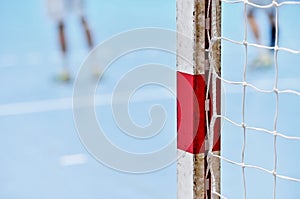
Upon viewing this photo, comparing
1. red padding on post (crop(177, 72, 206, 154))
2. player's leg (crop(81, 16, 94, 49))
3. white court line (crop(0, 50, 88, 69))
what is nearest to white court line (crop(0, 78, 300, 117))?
white court line (crop(0, 50, 88, 69))

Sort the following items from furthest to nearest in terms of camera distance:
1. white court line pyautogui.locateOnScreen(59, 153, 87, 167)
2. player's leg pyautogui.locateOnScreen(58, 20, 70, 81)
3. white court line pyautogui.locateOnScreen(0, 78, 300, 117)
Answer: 1. player's leg pyautogui.locateOnScreen(58, 20, 70, 81)
2. white court line pyautogui.locateOnScreen(0, 78, 300, 117)
3. white court line pyautogui.locateOnScreen(59, 153, 87, 167)

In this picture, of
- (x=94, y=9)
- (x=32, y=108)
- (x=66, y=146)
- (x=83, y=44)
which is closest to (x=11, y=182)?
(x=66, y=146)

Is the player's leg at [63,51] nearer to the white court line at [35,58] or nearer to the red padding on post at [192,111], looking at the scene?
the white court line at [35,58]

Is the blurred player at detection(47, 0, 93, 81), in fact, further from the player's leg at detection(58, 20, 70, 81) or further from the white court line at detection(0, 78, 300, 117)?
the white court line at detection(0, 78, 300, 117)

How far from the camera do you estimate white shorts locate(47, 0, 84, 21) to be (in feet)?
12.0

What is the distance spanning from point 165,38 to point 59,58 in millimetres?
2449

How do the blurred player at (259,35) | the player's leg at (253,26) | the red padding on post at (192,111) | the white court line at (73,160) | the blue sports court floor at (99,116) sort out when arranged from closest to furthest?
the red padding on post at (192,111) → the blue sports court floor at (99,116) → the white court line at (73,160) → the blurred player at (259,35) → the player's leg at (253,26)

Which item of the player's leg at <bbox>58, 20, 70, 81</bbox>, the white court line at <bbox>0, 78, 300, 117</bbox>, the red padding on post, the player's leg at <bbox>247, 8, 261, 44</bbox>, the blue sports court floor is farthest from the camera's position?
the player's leg at <bbox>247, 8, 261, 44</bbox>

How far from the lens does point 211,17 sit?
41.8 inches

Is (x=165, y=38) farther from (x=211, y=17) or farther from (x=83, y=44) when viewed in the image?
(x=83, y=44)

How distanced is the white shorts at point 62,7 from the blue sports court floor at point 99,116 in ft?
0.79

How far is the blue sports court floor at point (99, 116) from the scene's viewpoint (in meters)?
2.13

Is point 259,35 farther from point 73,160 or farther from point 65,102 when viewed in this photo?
point 73,160

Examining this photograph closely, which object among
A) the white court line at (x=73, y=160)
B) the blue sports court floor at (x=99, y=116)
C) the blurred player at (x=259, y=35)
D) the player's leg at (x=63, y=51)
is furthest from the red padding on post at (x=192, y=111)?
the blurred player at (x=259, y=35)
